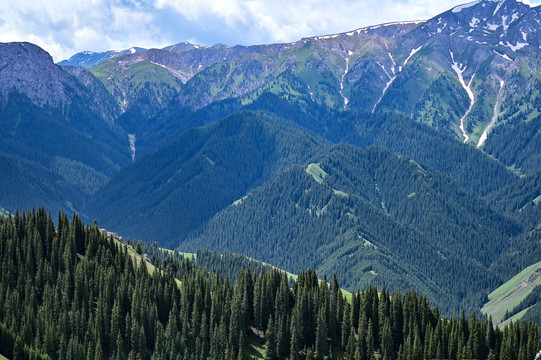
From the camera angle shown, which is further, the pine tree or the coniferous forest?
the pine tree

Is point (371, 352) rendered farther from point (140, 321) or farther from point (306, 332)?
point (140, 321)

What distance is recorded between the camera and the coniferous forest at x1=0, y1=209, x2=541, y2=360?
572 ft

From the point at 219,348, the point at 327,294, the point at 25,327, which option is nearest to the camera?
the point at 25,327

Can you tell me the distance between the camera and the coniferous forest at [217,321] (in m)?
174

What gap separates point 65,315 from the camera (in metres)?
176

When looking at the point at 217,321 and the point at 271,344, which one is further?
the point at 217,321

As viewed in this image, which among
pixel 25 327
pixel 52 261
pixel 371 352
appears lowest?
pixel 25 327

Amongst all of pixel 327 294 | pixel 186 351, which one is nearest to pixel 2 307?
pixel 186 351

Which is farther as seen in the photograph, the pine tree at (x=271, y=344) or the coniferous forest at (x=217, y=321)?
the pine tree at (x=271, y=344)

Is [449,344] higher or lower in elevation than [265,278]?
lower

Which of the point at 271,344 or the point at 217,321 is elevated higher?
the point at 217,321

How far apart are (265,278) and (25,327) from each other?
58.5 metres

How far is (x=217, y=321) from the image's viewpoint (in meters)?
186

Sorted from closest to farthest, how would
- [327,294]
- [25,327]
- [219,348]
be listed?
[25,327], [219,348], [327,294]
